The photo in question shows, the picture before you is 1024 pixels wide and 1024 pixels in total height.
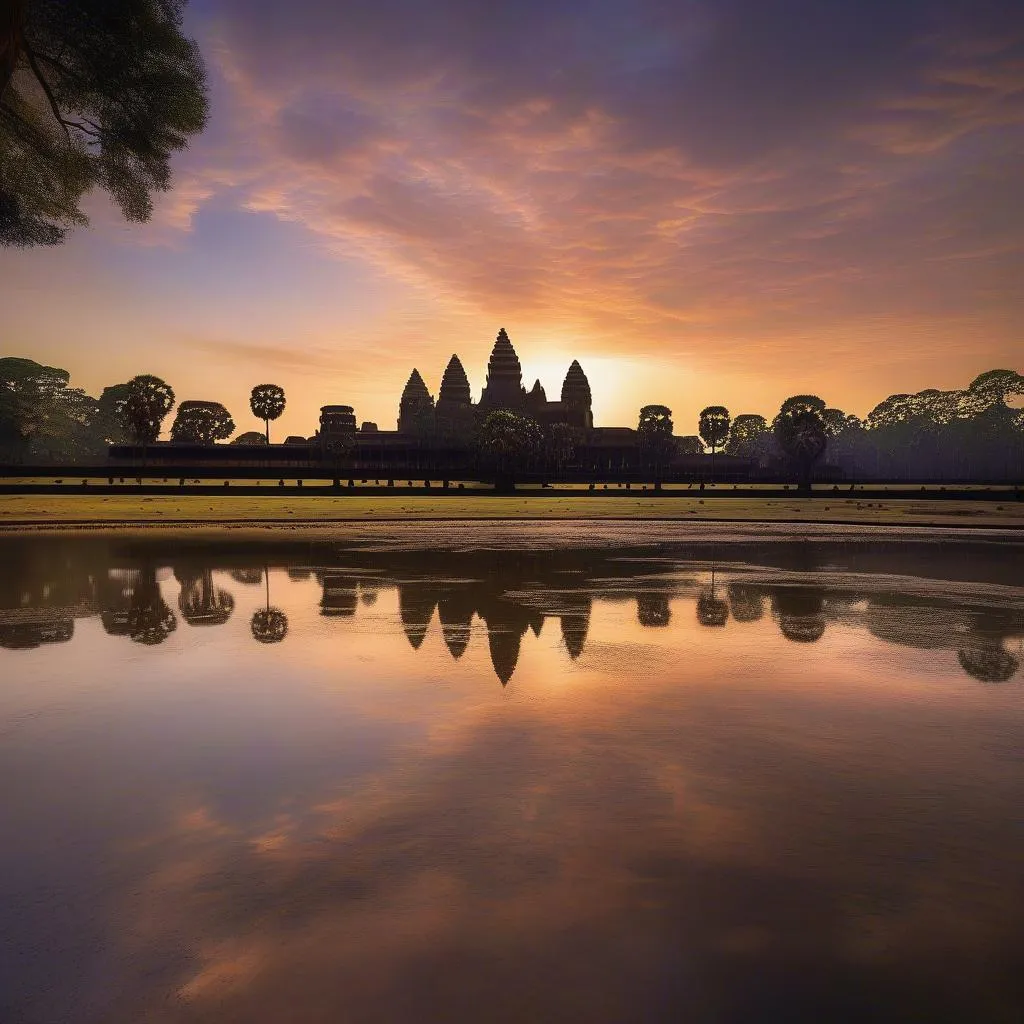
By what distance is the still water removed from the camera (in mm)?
4125

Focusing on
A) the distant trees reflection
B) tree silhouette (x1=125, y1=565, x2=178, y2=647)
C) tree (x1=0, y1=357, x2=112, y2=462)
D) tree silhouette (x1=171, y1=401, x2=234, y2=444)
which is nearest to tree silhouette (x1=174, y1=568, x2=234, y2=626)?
the distant trees reflection

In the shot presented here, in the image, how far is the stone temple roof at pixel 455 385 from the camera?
172500mm

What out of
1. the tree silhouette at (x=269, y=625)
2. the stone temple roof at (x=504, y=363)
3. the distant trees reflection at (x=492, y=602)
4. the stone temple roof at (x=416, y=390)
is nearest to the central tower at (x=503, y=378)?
the stone temple roof at (x=504, y=363)

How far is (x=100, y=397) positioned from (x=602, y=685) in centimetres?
20237

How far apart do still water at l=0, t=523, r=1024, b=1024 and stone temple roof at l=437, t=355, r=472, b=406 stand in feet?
525

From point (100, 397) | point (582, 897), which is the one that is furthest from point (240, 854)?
point (100, 397)

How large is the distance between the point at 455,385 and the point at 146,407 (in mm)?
75442

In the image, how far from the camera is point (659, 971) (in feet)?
13.8

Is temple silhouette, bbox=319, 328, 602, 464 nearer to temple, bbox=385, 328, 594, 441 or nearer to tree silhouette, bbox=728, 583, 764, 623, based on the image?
temple, bbox=385, 328, 594, 441

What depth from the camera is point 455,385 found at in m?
173

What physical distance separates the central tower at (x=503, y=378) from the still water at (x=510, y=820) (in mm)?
152080

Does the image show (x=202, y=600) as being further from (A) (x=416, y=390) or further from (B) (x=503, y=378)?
(A) (x=416, y=390)

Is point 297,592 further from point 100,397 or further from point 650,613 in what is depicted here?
point 100,397

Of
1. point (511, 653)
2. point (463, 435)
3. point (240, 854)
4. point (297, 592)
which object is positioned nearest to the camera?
point (240, 854)
